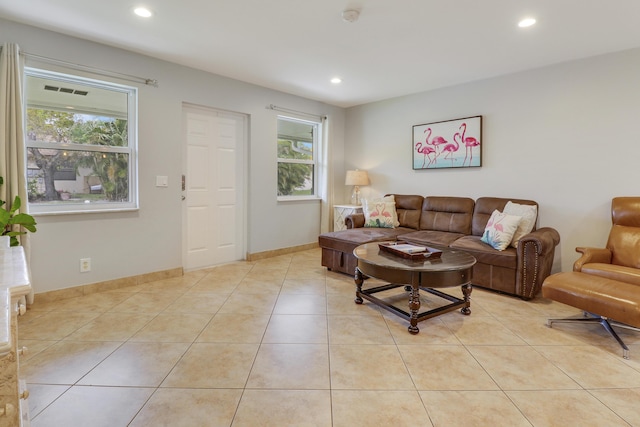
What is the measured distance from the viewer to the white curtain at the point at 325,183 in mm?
5340

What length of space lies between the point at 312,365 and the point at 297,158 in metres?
3.68

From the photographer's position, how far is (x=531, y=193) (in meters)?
3.73

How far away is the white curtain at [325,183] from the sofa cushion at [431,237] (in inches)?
66.9

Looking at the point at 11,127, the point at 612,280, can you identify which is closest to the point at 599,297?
the point at 612,280

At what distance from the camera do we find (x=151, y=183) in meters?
3.50

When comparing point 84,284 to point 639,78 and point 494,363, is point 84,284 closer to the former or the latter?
point 494,363

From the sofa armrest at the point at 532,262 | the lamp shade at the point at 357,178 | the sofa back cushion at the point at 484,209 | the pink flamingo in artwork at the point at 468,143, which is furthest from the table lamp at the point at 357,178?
the sofa armrest at the point at 532,262

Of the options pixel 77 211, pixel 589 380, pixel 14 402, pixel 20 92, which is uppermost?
pixel 20 92

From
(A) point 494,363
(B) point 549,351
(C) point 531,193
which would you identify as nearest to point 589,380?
(B) point 549,351

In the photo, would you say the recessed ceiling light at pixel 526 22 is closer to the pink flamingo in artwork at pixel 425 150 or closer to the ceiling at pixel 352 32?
the ceiling at pixel 352 32

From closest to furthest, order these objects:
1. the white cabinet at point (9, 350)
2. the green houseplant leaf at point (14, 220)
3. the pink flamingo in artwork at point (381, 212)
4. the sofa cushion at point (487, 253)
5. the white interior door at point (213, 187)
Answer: the white cabinet at point (9, 350)
the green houseplant leaf at point (14, 220)
the sofa cushion at point (487, 253)
the white interior door at point (213, 187)
the pink flamingo in artwork at point (381, 212)

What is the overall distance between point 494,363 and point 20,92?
13.2ft

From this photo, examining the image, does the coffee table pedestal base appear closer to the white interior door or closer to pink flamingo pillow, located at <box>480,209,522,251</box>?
pink flamingo pillow, located at <box>480,209,522,251</box>

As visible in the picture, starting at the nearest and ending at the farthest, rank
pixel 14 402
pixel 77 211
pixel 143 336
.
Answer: pixel 14 402 → pixel 143 336 → pixel 77 211
